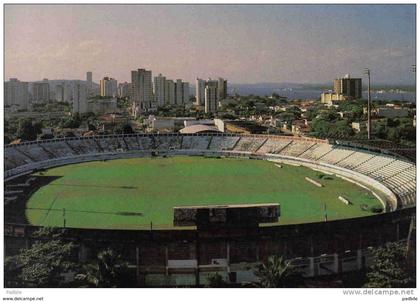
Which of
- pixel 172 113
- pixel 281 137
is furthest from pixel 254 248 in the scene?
pixel 172 113

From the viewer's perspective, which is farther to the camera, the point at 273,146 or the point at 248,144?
the point at 248,144

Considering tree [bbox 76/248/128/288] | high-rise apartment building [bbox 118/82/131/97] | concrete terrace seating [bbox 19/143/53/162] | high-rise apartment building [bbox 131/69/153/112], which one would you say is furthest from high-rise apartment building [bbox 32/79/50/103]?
tree [bbox 76/248/128/288]

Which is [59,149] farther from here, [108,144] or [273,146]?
[273,146]

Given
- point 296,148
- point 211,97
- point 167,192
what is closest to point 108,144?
point 296,148

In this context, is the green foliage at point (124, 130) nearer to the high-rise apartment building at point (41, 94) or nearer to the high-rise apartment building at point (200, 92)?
the high-rise apartment building at point (41, 94)

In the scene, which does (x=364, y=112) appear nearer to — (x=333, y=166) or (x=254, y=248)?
(x=333, y=166)

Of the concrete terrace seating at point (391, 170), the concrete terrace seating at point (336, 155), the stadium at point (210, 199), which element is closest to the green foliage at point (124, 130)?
the stadium at point (210, 199)
